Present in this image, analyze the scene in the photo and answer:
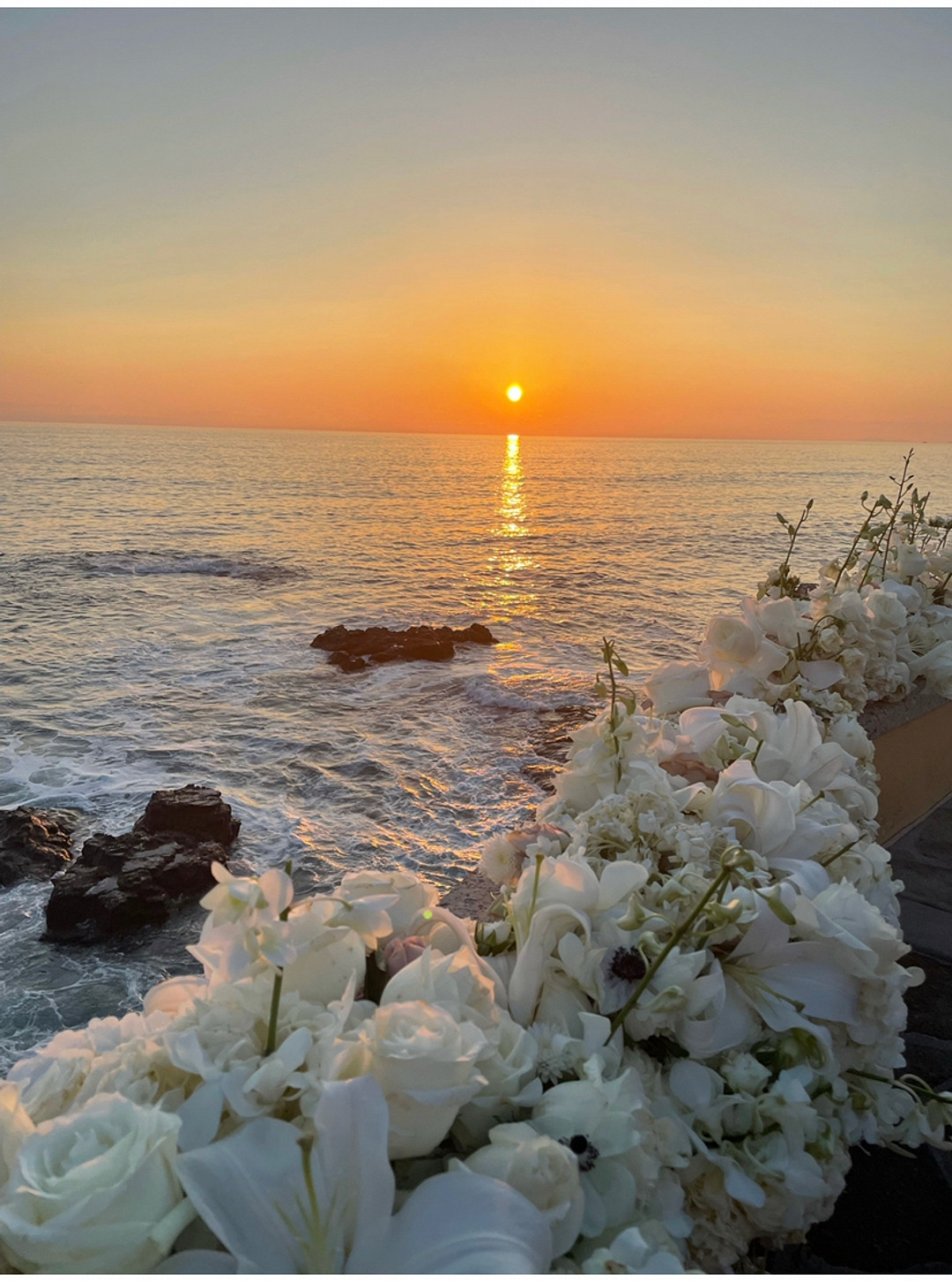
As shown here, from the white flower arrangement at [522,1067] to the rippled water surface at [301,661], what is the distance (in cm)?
559

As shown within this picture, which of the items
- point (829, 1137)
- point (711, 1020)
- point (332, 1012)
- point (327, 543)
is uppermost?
point (332, 1012)

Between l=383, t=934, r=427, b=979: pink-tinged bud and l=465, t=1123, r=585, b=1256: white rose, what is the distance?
26 centimetres

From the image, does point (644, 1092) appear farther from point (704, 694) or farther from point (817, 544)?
point (817, 544)

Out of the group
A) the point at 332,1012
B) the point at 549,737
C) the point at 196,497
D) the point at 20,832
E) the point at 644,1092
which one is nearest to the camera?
the point at 332,1012

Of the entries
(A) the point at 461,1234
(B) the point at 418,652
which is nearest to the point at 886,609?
(A) the point at 461,1234

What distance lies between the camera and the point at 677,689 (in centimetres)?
246

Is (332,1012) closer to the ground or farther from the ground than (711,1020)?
farther from the ground

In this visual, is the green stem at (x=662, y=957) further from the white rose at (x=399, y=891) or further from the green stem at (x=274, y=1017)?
the green stem at (x=274, y=1017)

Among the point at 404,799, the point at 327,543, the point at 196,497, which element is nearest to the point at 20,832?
the point at 404,799

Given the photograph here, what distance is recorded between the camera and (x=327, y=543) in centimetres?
3244

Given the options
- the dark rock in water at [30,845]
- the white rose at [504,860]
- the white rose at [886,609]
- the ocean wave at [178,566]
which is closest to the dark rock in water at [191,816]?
the dark rock in water at [30,845]

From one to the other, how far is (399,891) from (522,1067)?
0.28m

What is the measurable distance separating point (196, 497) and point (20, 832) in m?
42.5

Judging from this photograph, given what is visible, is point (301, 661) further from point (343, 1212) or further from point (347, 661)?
point (343, 1212)
